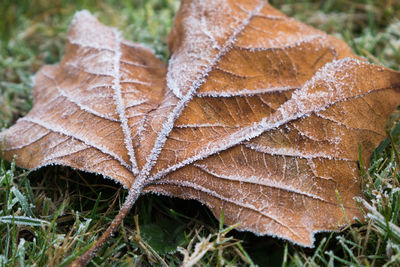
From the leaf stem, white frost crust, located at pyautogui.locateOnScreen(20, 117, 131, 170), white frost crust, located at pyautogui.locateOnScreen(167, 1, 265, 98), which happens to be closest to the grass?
the leaf stem

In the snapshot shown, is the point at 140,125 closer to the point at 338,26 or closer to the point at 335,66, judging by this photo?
the point at 335,66

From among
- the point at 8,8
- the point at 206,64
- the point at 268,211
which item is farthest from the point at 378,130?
the point at 8,8

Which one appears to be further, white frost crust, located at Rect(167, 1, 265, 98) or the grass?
white frost crust, located at Rect(167, 1, 265, 98)

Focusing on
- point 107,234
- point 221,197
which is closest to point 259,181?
point 221,197

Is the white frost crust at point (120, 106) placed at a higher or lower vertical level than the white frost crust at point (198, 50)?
lower

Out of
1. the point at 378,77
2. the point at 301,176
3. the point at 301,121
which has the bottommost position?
the point at 301,176

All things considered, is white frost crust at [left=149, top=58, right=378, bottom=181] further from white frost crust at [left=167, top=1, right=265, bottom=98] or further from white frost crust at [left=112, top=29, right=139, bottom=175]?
white frost crust at [left=167, top=1, right=265, bottom=98]

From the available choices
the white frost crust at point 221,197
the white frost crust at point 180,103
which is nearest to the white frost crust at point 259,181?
the white frost crust at point 221,197

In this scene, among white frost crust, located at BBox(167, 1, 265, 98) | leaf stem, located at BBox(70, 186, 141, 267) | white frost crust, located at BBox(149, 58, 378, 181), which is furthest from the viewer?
white frost crust, located at BBox(167, 1, 265, 98)

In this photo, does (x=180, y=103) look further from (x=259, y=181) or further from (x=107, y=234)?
(x=107, y=234)

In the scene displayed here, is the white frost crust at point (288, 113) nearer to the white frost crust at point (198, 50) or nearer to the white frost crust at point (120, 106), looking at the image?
the white frost crust at point (120, 106)

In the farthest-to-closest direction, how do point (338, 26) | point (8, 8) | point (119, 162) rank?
Answer: point (8, 8), point (338, 26), point (119, 162)
